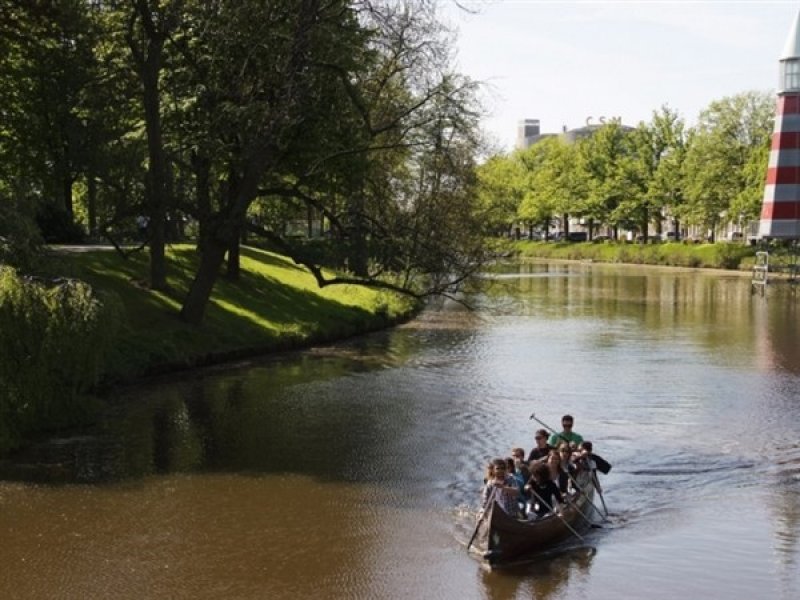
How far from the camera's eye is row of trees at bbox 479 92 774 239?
91.2 metres

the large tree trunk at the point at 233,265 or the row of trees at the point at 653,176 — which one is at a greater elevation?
the row of trees at the point at 653,176

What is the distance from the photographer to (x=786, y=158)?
70938 millimetres

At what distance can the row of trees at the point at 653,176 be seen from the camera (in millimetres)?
91250

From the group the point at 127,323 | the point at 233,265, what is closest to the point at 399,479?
the point at 127,323

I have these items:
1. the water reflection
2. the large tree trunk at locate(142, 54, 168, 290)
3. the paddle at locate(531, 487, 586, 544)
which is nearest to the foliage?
the large tree trunk at locate(142, 54, 168, 290)

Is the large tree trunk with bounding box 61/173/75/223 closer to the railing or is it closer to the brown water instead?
the brown water

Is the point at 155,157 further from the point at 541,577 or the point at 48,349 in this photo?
the point at 541,577

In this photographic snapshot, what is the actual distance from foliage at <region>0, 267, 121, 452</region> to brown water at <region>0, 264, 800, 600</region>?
897 mm

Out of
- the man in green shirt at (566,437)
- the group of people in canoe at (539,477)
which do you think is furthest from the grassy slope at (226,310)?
the group of people in canoe at (539,477)

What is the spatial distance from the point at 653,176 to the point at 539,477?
91.2m

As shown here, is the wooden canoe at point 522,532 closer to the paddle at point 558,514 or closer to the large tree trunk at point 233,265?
the paddle at point 558,514

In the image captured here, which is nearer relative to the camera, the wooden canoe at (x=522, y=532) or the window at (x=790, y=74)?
the wooden canoe at (x=522, y=532)

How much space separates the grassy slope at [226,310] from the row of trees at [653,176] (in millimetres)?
20794

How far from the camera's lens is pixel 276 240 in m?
35.9
